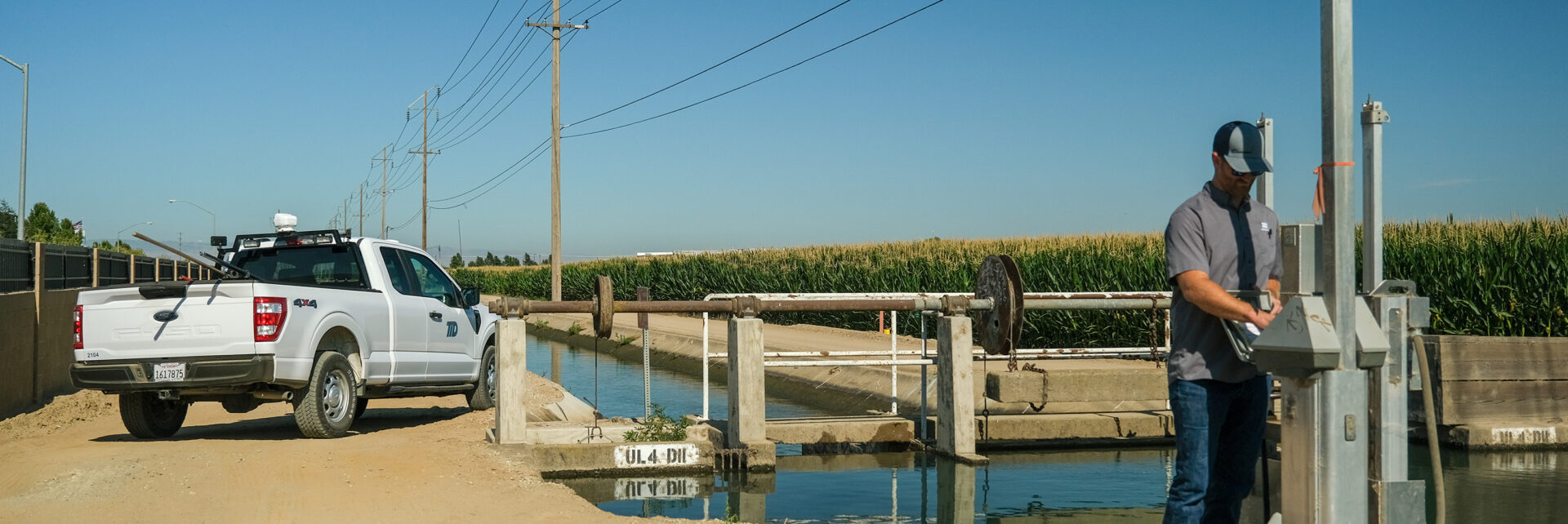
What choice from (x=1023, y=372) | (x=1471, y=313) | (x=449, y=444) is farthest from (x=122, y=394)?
(x=1471, y=313)

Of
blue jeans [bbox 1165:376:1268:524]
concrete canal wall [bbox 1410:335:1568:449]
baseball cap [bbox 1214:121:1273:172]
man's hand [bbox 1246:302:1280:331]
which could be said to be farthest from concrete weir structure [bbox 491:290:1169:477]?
man's hand [bbox 1246:302:1280:331]

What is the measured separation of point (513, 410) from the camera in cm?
1059

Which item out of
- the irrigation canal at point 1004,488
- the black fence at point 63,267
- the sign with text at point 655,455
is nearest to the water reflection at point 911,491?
the irrigation canal at point 1004,488

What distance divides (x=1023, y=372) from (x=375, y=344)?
6210mm

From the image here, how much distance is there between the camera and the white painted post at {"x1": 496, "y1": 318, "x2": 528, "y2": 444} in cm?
1054

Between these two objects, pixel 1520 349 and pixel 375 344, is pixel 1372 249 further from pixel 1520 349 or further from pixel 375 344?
pixel 375 344

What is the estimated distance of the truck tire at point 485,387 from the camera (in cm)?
1474

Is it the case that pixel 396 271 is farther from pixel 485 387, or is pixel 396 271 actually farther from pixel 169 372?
pixel 169 372

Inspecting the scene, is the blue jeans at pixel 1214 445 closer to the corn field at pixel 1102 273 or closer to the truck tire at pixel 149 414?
the corn field at pixel 1102 273

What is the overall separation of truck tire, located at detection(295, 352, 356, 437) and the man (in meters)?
8.29

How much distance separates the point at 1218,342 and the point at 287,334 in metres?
8.31

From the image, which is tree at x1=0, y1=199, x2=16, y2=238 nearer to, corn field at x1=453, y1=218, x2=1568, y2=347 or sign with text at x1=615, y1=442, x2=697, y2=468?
corn field at x1=453, y1=218, x2=1568, y2=347

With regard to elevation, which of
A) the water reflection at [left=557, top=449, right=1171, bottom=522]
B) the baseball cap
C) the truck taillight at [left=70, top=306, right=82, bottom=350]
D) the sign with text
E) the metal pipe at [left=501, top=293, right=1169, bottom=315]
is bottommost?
the water reflection at [left=557, top=449, right=1171, bottom=522]

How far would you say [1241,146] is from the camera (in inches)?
214
